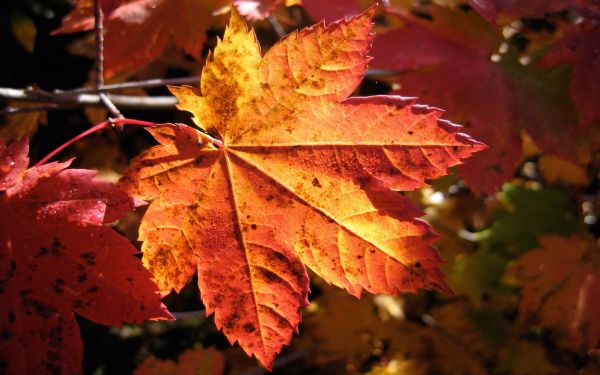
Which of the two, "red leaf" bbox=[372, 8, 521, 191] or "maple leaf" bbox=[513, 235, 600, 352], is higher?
"red leaf" bbox=[372, 8, 521, 191]

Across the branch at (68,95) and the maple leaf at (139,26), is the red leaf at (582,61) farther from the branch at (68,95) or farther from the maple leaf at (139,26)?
the maple leaf at (139,26)

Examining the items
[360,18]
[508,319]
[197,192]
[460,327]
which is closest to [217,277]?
[197,192]

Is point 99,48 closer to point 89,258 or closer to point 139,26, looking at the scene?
point 139,26

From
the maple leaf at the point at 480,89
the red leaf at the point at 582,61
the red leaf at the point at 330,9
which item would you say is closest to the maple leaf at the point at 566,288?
the maple leaf at the point at 480,89

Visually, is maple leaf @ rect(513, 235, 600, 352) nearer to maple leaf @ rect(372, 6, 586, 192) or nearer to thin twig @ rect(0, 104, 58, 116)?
maple leaf @ rect(372, 6, 586, 192)

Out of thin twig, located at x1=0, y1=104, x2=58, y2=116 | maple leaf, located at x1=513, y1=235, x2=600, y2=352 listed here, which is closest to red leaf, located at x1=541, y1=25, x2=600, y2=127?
maple leaf, located at x1=513, y1=235, x2=600, y2=352

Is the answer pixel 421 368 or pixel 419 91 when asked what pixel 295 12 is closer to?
pixel 419 91

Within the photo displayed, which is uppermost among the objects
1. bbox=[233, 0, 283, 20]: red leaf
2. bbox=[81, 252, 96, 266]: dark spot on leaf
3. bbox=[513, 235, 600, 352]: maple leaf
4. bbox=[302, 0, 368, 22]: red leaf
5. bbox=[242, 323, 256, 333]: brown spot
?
bbox=[233, 0, 283, 20]: red leaf
